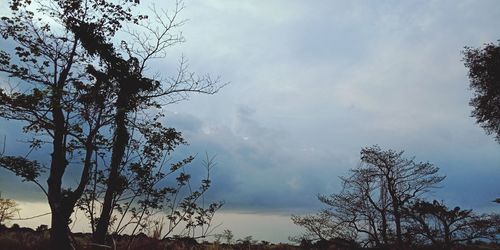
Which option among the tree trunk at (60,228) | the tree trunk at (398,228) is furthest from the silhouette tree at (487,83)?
the tree trunk at (60,228)

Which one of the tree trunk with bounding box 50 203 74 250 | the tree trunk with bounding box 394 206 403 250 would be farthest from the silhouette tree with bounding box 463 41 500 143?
the tree trunk with bounding box 50 203 74 250

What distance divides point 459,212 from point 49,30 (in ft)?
61.5

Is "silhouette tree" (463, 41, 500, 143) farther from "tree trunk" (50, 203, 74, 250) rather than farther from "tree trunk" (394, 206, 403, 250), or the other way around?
"tree trunk" (50, 203, 74, 250)

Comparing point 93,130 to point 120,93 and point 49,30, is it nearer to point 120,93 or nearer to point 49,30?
point 120,93

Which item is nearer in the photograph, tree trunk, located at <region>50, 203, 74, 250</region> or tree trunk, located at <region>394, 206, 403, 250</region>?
tree trunk, located at <region>50, 203, 74, 250</region>

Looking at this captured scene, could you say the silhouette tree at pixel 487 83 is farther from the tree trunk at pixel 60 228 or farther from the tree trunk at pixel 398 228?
the tree trunk at pixel 60 228

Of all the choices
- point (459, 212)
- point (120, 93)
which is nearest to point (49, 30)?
point (120, 93)

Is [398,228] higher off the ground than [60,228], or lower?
higher

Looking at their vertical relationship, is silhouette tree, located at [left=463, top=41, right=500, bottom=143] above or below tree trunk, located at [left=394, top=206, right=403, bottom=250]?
above

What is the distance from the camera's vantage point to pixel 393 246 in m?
19.3

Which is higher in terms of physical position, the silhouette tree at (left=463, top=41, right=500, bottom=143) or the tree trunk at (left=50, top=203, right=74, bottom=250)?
the silhouette tree at (left=463, top=41, right=500, bottom=143)

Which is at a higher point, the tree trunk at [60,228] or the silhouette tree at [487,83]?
the silhouette tree at [487,83]

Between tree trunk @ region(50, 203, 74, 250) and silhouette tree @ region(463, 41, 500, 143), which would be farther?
silhouette tree @ region(463, 41, 500, 143)

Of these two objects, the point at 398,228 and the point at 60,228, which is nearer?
the point at 60,228
